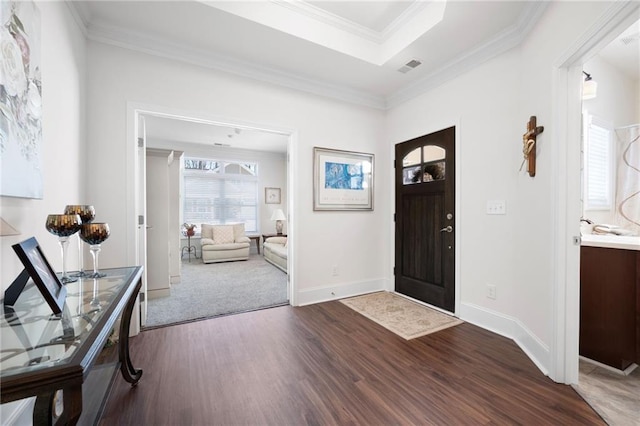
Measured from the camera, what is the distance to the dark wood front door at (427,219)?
291 cm

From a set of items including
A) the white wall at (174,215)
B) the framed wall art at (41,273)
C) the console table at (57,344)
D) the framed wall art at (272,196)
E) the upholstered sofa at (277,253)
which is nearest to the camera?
the console table at (57,344)

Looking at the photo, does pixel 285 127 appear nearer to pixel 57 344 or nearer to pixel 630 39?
pixel 57 344

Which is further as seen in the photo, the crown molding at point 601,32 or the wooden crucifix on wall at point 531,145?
the wooden crucifix on wall at point 531,145

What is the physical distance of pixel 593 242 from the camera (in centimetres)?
194

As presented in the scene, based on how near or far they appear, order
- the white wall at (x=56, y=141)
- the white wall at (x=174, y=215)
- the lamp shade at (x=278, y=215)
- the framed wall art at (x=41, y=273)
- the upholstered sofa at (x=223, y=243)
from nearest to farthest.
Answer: the framed wall art at (x=41, y=273) < the white wall at (x=56, y=141) < the white wall at (x=174, y=215) < the upholstered sofa at (x=223, y=243) < the lamp shade at (x=278, y=215)

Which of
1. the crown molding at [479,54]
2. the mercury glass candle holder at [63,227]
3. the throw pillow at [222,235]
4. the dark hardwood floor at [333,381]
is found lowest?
the dark hardwood floor at [333,381]

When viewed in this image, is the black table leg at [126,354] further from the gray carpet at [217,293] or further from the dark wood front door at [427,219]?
the dark wood front door at [427,219]

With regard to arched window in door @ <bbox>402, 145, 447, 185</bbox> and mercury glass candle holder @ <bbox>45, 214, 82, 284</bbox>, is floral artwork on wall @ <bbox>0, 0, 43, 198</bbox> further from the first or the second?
arched window in door @ <bbox>402, 145, 447, 185</bbox>

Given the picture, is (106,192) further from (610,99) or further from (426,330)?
(610,99)

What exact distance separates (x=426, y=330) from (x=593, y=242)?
4.81ft

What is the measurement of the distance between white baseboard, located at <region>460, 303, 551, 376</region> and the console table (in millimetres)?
2561

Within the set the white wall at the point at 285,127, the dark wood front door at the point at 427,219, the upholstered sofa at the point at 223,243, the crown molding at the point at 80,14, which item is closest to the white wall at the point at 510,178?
the dark wood front door at the point at 427,219

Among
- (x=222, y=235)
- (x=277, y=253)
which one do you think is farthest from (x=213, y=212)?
(x=277, y=253)

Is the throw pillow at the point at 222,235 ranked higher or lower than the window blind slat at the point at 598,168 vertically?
lower
